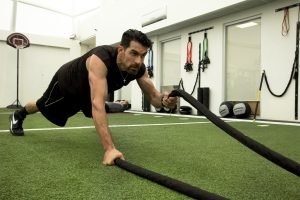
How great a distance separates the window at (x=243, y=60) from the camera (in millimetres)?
5613

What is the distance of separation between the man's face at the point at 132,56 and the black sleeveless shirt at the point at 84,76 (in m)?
0.10

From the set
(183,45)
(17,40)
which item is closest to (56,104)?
(183,45)

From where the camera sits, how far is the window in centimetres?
561

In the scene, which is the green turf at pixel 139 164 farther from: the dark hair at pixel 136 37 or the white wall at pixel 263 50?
the white wall at pixel 263 50

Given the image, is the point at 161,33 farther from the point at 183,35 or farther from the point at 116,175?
the point at 116,175

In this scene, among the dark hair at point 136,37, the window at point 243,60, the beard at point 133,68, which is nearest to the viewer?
the dark hair at point 136,37

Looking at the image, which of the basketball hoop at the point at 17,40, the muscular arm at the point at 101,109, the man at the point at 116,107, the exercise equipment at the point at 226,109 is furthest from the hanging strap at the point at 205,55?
the basketball hoop at the point at 17,40

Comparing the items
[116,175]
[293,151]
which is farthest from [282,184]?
[293,151]

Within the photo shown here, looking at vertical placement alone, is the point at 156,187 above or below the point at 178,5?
below

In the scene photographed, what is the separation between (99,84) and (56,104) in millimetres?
846

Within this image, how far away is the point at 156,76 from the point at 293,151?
5919 millimetres

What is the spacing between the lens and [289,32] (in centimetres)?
487

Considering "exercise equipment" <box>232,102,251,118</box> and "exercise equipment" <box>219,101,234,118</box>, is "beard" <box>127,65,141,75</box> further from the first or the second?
"exercise equipment" <box>219,101,234,118</box>

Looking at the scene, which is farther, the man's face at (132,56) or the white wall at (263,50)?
the white wall at (263,50)
